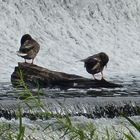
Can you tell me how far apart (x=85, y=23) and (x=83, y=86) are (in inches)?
470

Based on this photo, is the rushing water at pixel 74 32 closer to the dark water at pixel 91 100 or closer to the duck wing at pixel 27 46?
the duck wing at pixel 27 46

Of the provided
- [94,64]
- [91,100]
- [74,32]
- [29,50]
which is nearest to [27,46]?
[29,50]

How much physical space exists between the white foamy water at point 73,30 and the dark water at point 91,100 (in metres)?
6.75

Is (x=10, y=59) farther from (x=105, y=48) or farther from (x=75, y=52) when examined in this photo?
(x=105, y=48)

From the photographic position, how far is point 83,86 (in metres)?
14.6

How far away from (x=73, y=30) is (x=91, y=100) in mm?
13749

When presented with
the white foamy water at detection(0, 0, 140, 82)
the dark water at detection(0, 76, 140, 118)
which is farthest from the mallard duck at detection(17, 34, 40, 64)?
the white foamy water at detection(0, 0, 140, 82)

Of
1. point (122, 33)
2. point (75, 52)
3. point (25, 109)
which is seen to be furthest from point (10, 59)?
point (25, 109)

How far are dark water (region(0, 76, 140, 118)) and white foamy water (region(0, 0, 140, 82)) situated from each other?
6.75 metres

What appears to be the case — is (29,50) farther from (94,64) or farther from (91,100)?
(91,100)

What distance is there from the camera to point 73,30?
2572 centimetres

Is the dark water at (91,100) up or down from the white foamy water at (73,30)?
down

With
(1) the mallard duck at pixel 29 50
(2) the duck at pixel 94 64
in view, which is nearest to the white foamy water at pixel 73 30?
(1) the mallard duck at pixel 29 50

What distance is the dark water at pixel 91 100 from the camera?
1056cm
